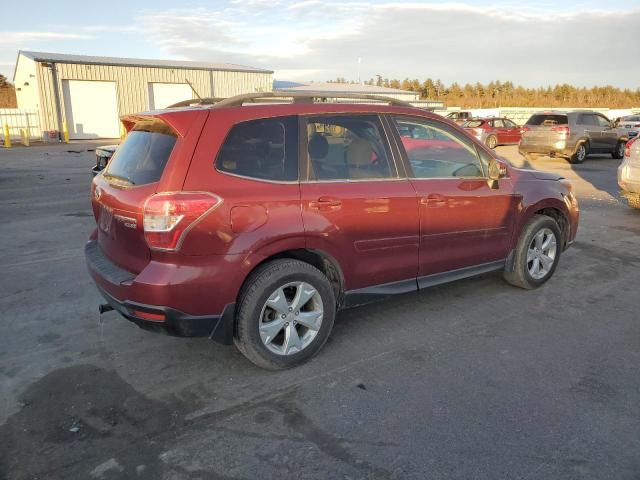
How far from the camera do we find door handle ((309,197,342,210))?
3598mm

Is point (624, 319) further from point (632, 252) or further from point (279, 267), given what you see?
point (279, 267)

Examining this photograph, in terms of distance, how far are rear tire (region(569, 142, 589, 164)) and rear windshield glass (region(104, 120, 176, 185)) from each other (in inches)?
675

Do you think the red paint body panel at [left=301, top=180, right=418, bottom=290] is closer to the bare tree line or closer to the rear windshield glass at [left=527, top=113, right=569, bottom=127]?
the rear windshield glass at [left=527, top=113, right=569, bottom=127]

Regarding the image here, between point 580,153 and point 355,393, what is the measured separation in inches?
687

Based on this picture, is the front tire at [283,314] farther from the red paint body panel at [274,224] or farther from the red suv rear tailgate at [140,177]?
the red suv rear tailgate at [140,177]

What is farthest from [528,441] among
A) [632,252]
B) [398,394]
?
[632,252]

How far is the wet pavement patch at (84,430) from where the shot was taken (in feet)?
8.66

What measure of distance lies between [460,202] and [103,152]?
8780 millimetres

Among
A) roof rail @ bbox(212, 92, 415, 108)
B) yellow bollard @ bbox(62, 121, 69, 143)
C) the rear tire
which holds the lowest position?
the rear tire

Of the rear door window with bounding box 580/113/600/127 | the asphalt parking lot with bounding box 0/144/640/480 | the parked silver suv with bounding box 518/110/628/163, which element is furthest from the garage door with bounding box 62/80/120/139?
the asphalt parking lot with bounding box 0/144/640/480

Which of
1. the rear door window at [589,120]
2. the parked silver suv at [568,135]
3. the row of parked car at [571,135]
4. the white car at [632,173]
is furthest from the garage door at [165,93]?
the white car at [632,173]

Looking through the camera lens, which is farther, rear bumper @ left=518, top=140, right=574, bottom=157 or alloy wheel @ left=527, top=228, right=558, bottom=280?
rear bumper @ left=518, top=140, right=574, bottom=157

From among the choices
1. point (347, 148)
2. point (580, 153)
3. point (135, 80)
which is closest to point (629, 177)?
point (347, 148)

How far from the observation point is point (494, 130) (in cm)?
2617
